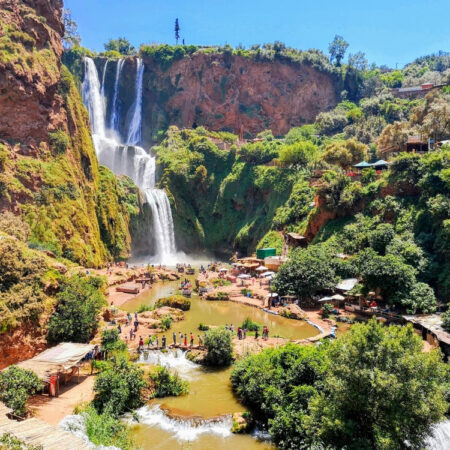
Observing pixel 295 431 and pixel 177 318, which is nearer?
pixel 295 431

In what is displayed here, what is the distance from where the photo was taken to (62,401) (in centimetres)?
1546

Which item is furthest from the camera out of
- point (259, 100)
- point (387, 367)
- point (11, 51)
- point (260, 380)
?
point (259, 100)

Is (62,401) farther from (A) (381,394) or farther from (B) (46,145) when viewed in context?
(B) (46,145)

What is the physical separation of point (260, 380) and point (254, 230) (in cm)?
3827

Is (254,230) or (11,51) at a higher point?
(11,51)

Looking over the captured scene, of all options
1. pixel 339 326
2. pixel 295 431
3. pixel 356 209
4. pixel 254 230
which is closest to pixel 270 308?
pixel 339 326

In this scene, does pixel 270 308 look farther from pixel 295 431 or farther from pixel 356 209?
pixel 295 431

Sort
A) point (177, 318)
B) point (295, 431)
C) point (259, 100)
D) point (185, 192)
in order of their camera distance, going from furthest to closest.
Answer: point (259, 100)
point (185, 192)
point (177, 318)
point (295, 431)

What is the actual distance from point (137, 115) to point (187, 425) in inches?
2718

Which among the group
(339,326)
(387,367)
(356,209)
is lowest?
(339,326)

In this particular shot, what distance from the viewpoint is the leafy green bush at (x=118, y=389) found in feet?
48.8

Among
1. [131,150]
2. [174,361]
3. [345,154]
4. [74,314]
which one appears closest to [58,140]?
[131,150]

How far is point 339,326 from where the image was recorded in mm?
25656

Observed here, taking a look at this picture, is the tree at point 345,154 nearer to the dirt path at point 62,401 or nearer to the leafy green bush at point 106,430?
the dirt path at point 62,401
